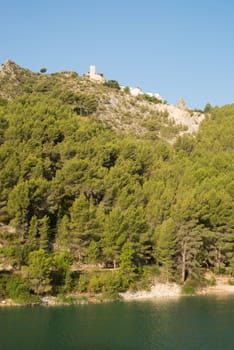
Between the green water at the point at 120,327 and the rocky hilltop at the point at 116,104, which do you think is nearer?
the green water at the point at 120,327

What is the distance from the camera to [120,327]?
96.4 ft

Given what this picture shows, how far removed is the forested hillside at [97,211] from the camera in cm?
3850

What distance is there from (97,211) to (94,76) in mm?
77143

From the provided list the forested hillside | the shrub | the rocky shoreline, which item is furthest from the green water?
the shrub

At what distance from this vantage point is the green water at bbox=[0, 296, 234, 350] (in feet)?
84.4

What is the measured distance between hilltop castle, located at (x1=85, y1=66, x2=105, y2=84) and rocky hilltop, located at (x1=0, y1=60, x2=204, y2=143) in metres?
1.93

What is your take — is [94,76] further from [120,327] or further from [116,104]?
[120,327]

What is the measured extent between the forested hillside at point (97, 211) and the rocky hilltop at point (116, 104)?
3131 cm

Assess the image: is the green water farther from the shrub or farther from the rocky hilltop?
the shrub

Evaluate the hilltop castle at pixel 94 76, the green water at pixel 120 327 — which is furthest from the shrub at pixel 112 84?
the green water at pixel 120 327

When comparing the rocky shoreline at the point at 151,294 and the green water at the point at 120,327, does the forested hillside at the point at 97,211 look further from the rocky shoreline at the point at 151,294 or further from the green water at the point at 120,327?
the green water at the point at 120,327

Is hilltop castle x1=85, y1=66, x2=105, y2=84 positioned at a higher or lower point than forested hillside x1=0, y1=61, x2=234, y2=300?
higher

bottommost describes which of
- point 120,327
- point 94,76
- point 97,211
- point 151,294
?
point 120,327

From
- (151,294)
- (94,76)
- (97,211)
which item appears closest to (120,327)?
(151,294)
